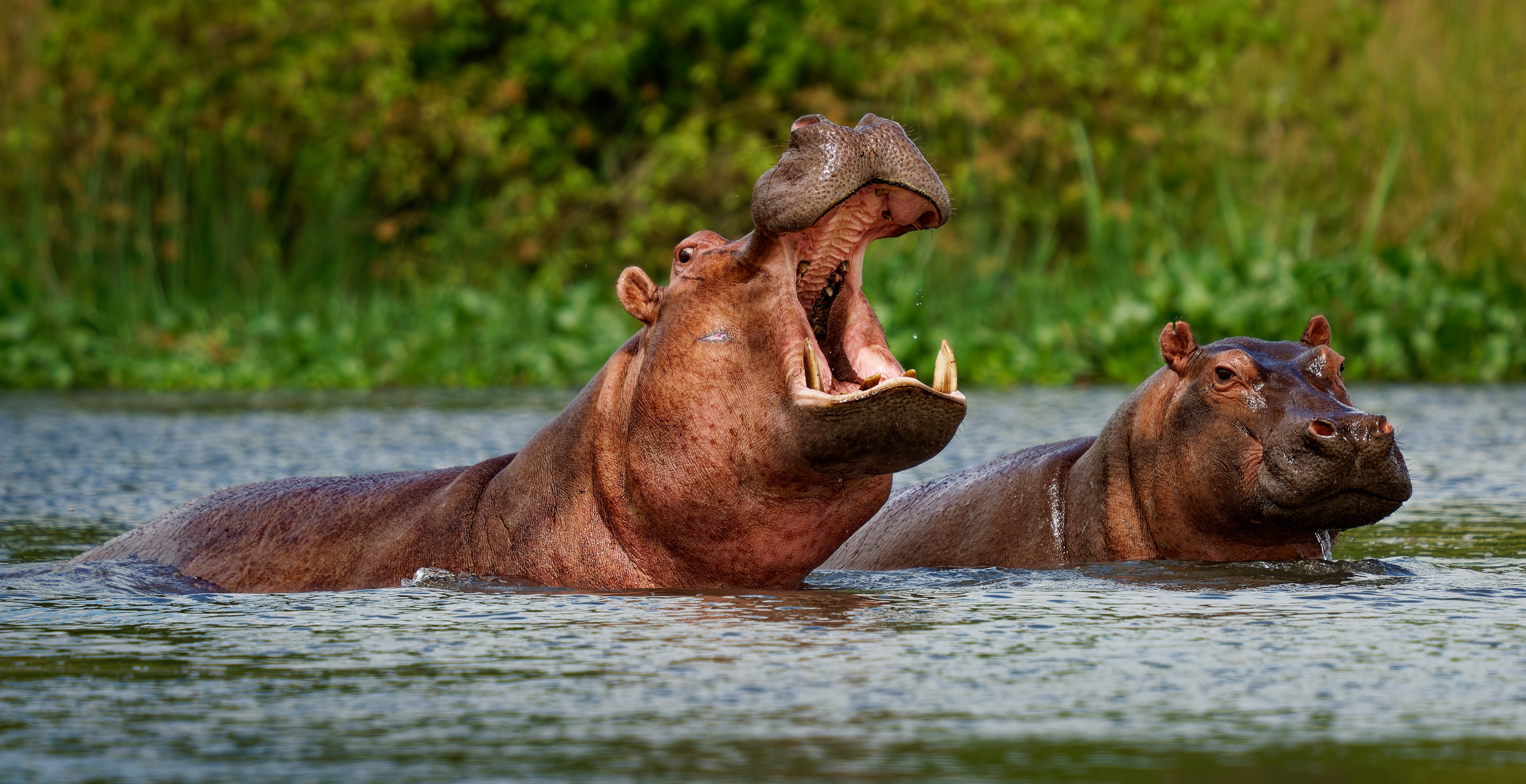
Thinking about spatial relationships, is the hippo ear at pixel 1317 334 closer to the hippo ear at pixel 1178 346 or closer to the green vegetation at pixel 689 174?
the hippo ear at pixel 1178 346

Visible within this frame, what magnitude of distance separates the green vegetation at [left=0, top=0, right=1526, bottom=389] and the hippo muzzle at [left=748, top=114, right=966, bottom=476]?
21.2 ft

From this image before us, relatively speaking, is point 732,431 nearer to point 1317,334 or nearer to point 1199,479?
point 1199,479

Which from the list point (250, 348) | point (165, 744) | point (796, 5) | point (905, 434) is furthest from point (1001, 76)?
point (165, 744)

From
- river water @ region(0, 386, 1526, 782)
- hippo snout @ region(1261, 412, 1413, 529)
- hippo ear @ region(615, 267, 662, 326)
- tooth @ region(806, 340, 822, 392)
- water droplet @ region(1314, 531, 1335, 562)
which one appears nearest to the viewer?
river water @ region(0, 386, 1526, 782)

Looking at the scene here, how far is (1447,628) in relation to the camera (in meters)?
3.50

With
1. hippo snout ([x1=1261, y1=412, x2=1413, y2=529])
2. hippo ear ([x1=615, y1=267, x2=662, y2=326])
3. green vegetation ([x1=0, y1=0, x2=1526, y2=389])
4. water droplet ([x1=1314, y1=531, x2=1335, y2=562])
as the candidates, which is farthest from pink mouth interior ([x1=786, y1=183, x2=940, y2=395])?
green vegetation ([x1=0, y1=0, x2=1526, y2=389])

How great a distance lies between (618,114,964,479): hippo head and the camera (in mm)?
3529

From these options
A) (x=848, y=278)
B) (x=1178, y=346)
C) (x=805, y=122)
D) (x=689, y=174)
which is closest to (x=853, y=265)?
(x=848, y=278)

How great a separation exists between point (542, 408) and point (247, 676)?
6737mm

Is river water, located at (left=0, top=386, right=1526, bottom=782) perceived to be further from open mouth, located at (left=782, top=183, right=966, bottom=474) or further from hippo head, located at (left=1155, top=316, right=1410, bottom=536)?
open mouth, located at (left=782, top=183, right=966, bottom=474)

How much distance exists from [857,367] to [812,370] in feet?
0.52

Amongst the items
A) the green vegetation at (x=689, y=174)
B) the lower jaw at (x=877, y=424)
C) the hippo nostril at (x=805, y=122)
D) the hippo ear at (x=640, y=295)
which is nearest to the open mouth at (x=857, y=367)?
the lower jaw at (x=877, y=424)

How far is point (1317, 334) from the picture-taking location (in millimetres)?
4922

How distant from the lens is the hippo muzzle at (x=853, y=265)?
350 centimetres
